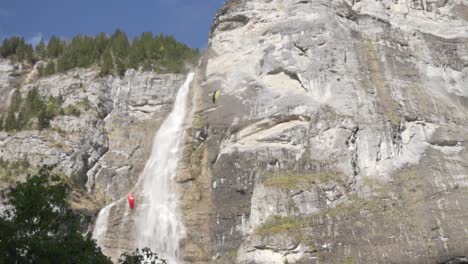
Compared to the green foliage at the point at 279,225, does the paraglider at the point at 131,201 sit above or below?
above

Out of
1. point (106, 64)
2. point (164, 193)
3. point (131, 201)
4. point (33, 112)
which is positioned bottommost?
point (131, 201)

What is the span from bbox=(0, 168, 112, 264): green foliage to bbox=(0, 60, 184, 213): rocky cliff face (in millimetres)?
24714

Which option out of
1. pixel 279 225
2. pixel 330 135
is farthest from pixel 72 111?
pixel 279 225

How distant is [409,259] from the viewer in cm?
3102

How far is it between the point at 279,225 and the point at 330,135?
23.4 feet

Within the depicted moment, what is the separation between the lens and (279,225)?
3369cm

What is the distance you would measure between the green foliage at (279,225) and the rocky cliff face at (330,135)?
0.08 metres

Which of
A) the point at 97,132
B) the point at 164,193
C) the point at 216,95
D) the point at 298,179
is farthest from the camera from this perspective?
the point at 97,132

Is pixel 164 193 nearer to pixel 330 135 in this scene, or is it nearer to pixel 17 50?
pixel 330 135

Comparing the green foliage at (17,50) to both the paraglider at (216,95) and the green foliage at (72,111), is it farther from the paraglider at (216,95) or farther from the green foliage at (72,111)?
the paraglider at (216,95)

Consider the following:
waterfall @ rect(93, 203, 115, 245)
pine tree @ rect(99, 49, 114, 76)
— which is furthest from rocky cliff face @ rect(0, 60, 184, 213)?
waterfall @ rect(93, 203, 115, 245)

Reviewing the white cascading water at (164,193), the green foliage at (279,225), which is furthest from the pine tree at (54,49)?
the green foliage at (279,225)

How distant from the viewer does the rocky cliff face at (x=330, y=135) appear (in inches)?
1291

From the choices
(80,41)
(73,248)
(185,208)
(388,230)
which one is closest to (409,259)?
(388,230)
